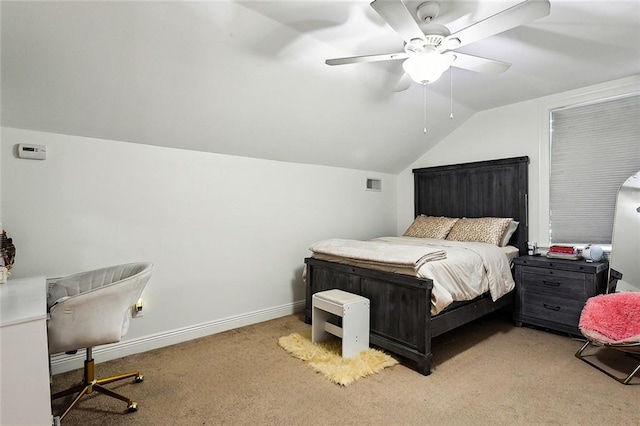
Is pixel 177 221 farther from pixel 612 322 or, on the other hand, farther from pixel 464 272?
pixel 612 322

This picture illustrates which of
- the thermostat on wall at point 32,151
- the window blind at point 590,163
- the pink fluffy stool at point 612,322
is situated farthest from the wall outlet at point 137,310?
the window blind at point 590,163

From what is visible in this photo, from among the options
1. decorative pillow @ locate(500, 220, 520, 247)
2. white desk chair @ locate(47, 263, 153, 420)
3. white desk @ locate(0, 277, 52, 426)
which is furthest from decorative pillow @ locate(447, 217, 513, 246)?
white desk @ locate(0, 277, 52, 426)

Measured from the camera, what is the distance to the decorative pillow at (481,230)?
3.51m

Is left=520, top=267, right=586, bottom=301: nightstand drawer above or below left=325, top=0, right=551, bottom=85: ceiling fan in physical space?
below

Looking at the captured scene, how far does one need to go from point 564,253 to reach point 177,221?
3.60m

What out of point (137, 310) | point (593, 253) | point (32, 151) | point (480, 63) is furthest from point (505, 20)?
point (137, 310)

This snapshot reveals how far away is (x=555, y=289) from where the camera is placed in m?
3.04

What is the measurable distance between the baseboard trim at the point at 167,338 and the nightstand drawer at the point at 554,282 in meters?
2.36

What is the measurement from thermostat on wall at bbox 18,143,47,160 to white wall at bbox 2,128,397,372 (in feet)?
0.12

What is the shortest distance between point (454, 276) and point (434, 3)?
1850mm

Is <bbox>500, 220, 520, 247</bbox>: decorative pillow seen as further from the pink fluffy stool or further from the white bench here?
the white bench

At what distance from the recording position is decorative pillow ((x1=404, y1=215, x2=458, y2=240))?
12.8 feet

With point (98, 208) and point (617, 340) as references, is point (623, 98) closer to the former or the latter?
point (617, 340)

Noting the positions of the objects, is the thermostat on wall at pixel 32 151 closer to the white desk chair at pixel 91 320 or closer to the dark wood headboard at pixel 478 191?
the white desk chair at pixel 91 320
